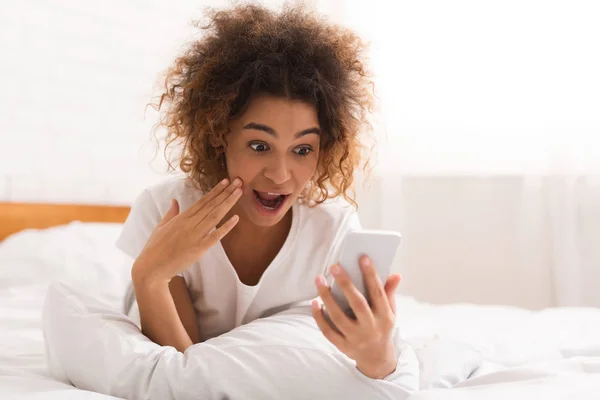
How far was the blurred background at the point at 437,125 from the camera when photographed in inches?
89.4

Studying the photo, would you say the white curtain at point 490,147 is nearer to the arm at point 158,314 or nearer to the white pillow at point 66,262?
the white pillow at point 66,262

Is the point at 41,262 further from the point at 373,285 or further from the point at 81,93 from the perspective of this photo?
the point at 373,285

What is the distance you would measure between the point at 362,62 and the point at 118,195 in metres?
1.47

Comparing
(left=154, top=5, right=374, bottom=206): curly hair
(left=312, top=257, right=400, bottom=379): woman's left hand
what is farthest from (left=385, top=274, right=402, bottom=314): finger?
(left=154, top=5, right=374, bottom=206): curly hair

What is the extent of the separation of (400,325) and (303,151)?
0.61 m

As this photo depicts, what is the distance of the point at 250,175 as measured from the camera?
113cm

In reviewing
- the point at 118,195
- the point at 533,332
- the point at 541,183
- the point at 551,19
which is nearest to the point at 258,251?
the point at 533,332

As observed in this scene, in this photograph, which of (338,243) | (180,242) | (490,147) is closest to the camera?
(180,242)

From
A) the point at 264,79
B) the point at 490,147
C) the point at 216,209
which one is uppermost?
the point at 264,79

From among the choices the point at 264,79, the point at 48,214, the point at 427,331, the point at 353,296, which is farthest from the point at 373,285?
the point at 48,214

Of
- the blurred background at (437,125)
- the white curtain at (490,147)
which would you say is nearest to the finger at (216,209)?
the blurred background at (437,125)

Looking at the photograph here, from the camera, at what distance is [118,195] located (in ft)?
8.09

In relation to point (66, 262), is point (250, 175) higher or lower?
higher

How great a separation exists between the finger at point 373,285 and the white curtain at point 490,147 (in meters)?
1.72
